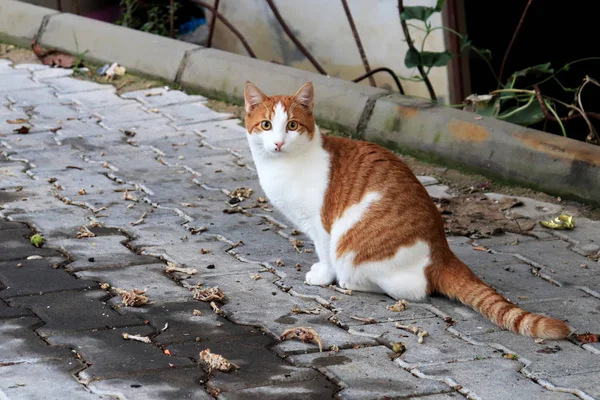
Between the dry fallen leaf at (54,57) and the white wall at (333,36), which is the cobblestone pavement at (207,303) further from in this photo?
the dry fallen leaf at (54,57)

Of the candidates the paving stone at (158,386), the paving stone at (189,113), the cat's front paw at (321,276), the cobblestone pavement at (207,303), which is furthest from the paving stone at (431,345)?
the paving stone at (189,113)

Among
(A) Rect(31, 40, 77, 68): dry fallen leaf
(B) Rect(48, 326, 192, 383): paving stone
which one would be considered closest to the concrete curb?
(A) Rect(31, 40, 77, 68): dry fallen leaf

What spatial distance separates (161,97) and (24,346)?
4.25 m

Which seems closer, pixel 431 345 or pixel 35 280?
pixel 431 345

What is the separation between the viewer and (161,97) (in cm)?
764

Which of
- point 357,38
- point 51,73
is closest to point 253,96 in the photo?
point 357,38

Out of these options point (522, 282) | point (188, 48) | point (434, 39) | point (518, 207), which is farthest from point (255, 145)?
point (188, 48)

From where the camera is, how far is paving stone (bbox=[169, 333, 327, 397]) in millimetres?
3365

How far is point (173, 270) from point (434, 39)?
10.7ft

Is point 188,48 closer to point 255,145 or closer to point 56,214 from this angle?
point 56,214

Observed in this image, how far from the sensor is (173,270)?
4488mm

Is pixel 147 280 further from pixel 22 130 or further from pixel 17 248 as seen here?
pixel 22 130

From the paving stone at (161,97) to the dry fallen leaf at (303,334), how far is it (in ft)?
13.2

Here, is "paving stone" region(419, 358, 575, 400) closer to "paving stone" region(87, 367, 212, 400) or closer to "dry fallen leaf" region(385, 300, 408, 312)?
"dry fallen leaf" region(385, 300, 408, 312)
